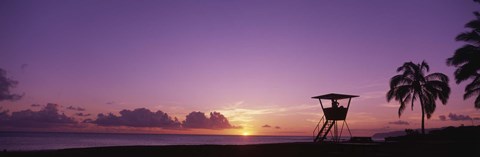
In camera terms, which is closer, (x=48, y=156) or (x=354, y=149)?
(x=48, y=156)

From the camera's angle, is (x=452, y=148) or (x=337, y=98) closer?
(x=452, y=148)

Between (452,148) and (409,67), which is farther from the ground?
(409,67)

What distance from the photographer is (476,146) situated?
2544 centimetres

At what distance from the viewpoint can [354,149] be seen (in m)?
23.1

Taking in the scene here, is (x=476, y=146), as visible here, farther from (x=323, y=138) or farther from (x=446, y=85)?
(x=446, y=85)

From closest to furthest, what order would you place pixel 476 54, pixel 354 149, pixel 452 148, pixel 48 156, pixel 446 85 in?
pixel 48 156, pixel 354 149, pixel 452 148, pixel 476 54, pixel 446 85

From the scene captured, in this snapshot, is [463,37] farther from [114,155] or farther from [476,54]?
[114,155]

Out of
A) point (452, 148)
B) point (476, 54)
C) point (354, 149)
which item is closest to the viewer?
point (354, 149)

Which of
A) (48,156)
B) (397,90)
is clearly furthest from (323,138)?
(48,156)

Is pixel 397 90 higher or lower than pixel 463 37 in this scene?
lower

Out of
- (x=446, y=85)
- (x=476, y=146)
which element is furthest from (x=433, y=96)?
(x=476, y=146)

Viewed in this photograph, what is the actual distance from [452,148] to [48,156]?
25031 mm

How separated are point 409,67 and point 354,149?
24633 mm

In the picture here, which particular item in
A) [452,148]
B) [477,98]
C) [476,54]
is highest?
[476,54]
